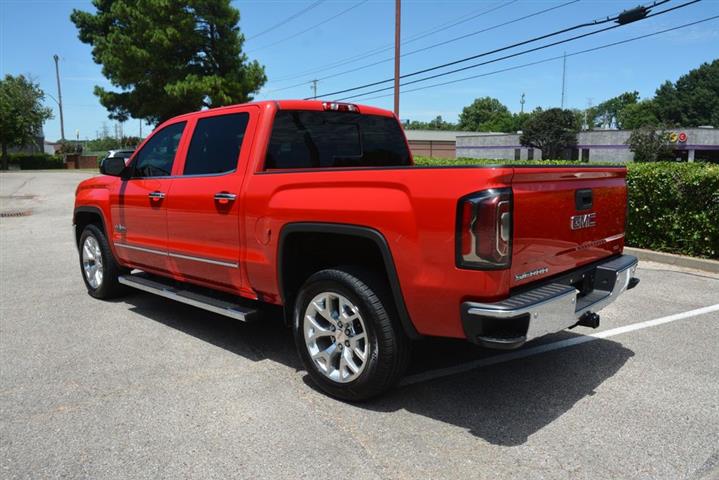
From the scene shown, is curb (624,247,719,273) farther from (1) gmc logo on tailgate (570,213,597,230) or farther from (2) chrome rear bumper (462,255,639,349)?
(2) chrome rear bumper (462,255,639,349)

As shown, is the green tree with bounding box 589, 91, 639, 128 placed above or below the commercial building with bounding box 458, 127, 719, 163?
above

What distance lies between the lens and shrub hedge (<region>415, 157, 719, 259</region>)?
7.73 meters

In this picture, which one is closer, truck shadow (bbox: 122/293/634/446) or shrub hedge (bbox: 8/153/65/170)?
truck shadow (bbox: 122/293/634/446)

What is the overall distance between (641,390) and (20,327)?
5381mm

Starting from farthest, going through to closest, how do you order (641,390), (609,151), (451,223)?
(609,151) < (641,390) < (451,223)

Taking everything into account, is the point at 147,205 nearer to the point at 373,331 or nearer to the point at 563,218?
the point at 373,331

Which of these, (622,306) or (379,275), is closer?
(379,275)

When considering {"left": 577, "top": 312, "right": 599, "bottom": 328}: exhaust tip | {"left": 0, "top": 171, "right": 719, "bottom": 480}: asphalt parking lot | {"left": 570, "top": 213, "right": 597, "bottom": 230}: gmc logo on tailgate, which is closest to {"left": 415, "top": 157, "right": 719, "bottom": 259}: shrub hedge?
{"left": 0, "top": 171, "right": 719, "bottom": 480}: asphalt parking lot

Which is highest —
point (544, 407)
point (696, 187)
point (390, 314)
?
point (696, 187)

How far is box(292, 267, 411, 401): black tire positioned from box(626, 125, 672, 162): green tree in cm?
4711

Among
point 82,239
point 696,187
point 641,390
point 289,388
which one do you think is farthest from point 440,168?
point 696,187

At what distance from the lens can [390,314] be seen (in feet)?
11.3

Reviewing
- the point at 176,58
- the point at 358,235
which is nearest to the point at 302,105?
the point at 358,235

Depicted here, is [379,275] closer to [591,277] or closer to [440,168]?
[440,168]
